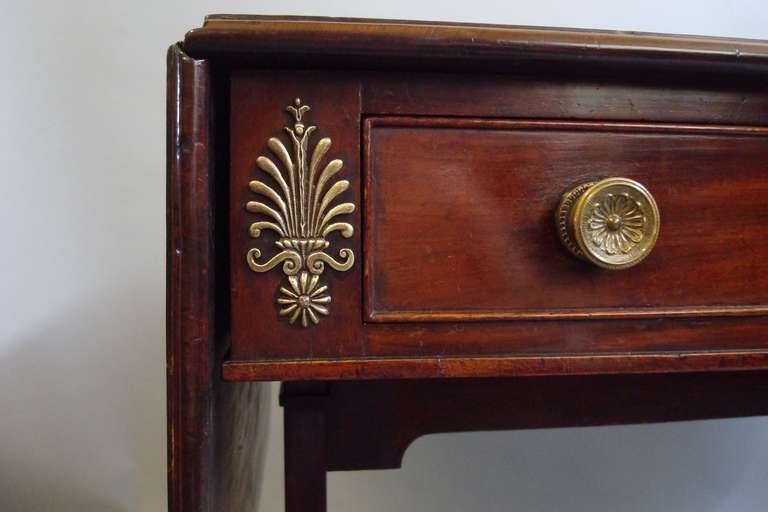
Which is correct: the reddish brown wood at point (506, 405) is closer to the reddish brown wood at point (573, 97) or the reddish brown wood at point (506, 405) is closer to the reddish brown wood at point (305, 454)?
the reddish brown wood at point (305, 454)

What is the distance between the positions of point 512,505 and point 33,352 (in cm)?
89

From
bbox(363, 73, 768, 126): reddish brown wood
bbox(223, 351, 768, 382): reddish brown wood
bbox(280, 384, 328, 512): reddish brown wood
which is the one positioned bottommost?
bbox(280, 384, 328, 512): reddish brown wood

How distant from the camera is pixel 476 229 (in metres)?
0.37

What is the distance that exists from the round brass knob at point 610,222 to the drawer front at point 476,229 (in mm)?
14

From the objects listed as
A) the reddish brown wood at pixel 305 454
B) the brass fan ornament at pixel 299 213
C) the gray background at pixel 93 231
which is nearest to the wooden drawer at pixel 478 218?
the brass fan ornament at pixel 299 213

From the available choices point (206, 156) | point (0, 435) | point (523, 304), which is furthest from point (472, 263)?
point (0, 435)

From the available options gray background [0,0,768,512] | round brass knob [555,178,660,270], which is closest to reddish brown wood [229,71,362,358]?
round brass knob [555,178,660,270]

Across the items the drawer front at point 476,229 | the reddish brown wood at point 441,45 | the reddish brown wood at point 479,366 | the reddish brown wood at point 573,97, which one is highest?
the reddish brown wood at point 441,45

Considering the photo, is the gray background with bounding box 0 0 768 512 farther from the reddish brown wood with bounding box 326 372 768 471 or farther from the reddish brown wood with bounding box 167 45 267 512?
the reddish brown wood with bounding box 167 45 267 512

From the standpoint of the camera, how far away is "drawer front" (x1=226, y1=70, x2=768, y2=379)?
36 cm

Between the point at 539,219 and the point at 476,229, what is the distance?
0.15 feet

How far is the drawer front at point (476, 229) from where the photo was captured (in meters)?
0.36

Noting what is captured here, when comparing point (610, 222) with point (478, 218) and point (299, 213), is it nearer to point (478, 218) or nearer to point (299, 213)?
point (478, 218)

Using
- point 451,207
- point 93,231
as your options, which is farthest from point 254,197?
point 93,231
